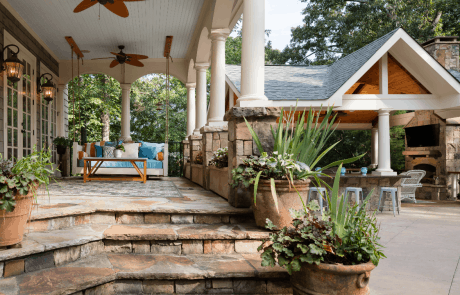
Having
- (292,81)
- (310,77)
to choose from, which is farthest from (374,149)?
(292,81)

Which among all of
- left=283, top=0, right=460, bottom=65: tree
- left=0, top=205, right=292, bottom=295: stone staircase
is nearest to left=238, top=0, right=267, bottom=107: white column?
left=0, top=205, right=292, bottom=295: stone staircase

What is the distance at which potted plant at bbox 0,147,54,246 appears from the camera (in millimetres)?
1947

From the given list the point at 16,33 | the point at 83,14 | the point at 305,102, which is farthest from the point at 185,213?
the point at 16,33

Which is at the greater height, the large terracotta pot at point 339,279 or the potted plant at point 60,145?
the potted plant at point 60,145

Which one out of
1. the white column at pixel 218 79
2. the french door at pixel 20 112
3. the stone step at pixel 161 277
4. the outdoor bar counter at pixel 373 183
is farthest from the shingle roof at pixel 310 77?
the stone step at pixel 161 277

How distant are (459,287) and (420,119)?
8.66 meters

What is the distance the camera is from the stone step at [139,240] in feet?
7.22

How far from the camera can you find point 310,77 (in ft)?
28.7

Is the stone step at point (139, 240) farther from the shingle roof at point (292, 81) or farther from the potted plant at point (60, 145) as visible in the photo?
the potted plant at point (60, 145)

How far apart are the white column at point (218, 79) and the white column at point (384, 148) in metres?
3.65

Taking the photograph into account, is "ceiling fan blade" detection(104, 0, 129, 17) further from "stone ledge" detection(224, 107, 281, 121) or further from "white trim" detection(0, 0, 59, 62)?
"stone ledge" detection(224, 107, 281, 121)

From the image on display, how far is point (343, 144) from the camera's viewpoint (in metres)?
14.8

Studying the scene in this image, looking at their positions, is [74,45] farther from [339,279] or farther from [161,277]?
[339,279]

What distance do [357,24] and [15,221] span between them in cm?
1586
